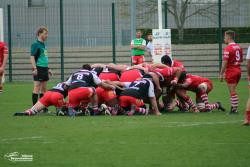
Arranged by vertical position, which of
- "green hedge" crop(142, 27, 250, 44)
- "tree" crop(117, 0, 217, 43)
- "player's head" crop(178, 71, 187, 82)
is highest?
"tree" crop(117, 0, 217, 43)

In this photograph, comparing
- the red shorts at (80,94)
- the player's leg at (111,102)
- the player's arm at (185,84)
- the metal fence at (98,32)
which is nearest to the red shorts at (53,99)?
the red shorts at (80,94)

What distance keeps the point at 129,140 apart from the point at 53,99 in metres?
5.29

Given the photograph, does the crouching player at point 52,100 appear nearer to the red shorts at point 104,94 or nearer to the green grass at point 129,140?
the green grass at point 129,140

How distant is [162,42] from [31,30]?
983 centimetres

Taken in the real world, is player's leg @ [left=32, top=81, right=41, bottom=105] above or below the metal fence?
below

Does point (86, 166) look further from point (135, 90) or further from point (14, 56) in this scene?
point (14, 56)

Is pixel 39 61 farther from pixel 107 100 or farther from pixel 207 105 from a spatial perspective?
pixel 207 105

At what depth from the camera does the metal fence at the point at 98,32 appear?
119ft

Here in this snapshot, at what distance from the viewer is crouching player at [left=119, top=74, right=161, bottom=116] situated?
17.7m

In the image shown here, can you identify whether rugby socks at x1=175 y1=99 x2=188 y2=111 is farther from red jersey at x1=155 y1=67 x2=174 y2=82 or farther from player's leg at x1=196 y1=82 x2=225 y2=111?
red jersey at x1=155 y1=67 x2=174 y2=82

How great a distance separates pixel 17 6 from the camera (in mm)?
37000

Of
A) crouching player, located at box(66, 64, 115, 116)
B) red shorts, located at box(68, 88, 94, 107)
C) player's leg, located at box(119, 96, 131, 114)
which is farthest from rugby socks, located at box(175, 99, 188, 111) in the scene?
red shorts, located at box(68, 88, 94, 107)

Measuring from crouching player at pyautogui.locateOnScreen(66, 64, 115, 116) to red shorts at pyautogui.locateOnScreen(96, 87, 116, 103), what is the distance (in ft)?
0.40

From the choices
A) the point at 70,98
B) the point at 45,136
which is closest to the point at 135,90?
the point at 70,98
